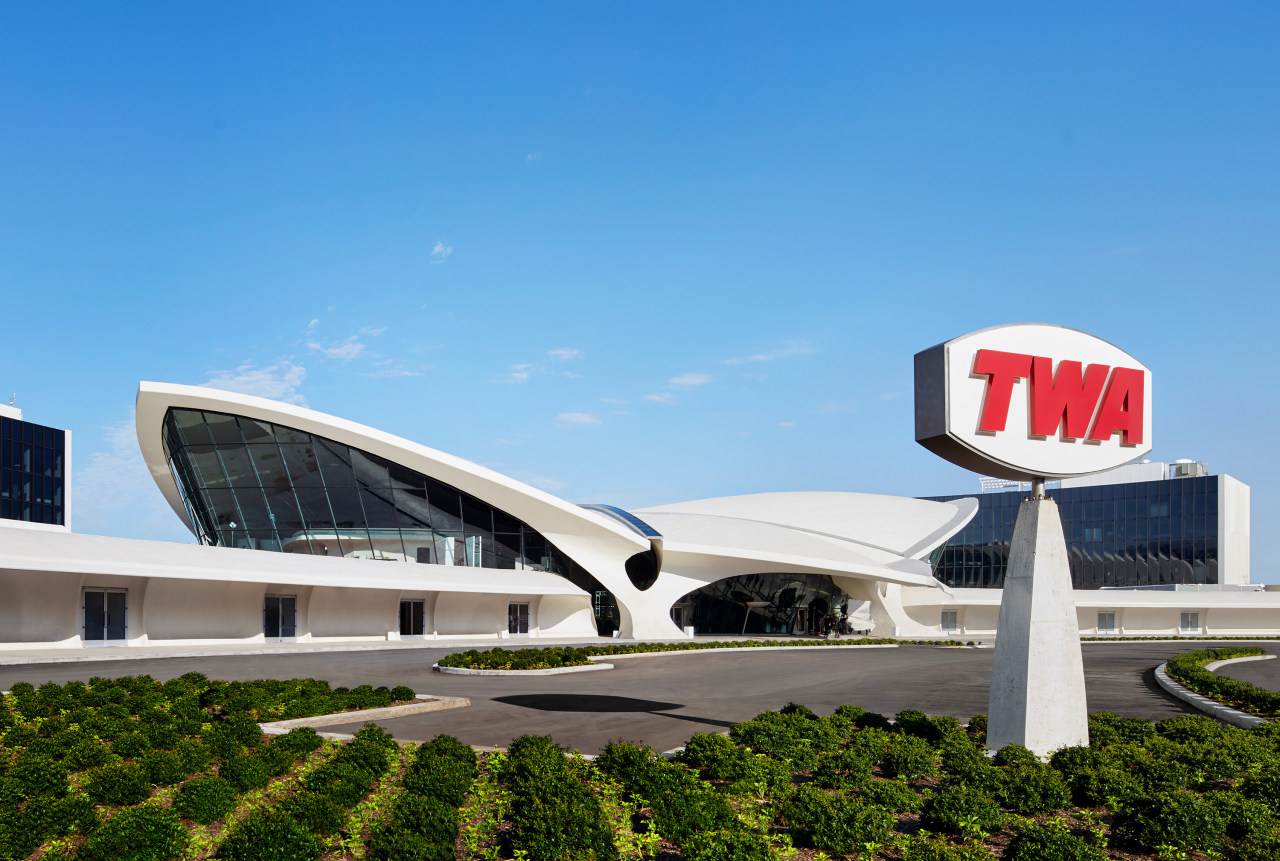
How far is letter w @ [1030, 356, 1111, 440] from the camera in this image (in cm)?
1299

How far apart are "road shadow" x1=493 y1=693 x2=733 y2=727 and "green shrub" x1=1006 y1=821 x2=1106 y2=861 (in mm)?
7907

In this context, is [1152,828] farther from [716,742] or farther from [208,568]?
[208,568]

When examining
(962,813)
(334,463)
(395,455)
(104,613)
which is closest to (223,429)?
(334,463)

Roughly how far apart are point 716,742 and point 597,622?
35504 millimetres

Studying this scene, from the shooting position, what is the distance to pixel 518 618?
43.9 meters

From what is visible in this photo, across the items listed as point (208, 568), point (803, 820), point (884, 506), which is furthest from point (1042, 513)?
point (884, 506)

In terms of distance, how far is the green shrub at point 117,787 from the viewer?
927cm

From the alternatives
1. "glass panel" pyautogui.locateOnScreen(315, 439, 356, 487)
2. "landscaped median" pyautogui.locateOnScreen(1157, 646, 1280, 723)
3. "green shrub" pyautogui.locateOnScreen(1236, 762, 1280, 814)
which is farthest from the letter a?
"glass panel" pyautogui.locateOnScreen(315, 439, 356, 487)

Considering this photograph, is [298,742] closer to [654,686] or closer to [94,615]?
[654,686]

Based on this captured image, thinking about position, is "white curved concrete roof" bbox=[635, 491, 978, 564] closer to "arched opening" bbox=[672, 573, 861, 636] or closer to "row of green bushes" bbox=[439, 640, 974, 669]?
"arched opening" bbox=[672, 573, 861, 636]

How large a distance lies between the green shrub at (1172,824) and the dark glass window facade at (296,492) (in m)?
35.0

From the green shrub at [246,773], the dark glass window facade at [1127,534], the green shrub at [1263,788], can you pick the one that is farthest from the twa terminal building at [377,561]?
the dark glass window facade at [1127,534]

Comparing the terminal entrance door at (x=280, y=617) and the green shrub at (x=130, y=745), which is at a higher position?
the green shrub at (x=130, y=745)

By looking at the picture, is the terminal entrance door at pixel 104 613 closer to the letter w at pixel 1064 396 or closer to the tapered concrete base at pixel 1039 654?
the tapered concrete base at pixel 1039 654
